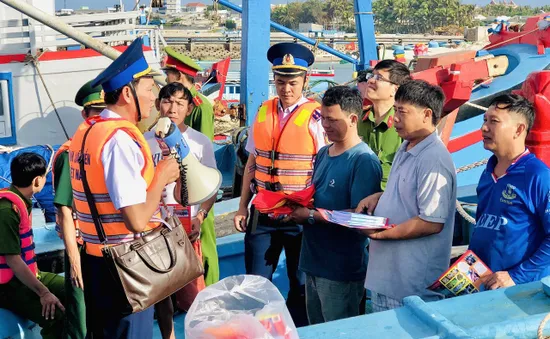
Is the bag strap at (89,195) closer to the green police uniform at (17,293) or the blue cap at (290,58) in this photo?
the green police uniform at (17,293)

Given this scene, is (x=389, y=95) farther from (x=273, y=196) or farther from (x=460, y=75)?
(x=460, y=75)

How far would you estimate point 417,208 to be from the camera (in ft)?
10.0

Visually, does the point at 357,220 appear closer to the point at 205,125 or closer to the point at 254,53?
the point at 205,125

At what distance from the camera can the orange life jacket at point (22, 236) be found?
365 cm

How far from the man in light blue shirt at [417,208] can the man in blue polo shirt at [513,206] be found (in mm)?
187

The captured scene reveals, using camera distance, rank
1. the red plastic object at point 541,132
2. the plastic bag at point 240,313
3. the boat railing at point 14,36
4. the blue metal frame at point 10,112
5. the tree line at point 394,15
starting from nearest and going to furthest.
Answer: the plastic bag at point 240,313, the red plastic object at point 541,132, the blue metal frame at point 10,112, the boat railing at point 14,36, the tree line at point 394,15

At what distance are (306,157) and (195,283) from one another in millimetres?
1087

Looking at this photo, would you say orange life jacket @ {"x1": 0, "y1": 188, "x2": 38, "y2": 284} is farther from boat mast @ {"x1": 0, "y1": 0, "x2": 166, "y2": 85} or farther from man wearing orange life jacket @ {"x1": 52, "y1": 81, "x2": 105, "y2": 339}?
boat mast @ {"x1": 0, "y1": 0, "x2": 166, "y2": 85}

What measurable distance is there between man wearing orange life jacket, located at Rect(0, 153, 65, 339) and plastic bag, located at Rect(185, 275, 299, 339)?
67.6 inches

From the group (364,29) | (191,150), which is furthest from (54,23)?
(364,29)

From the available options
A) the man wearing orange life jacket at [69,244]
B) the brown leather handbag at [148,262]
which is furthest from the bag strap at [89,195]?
the man wearing orange life jacket at [69,244]

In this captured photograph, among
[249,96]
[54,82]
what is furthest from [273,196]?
[54,82]

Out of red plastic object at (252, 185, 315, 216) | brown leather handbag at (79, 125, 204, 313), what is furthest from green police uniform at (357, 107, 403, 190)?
brown leather handbag at (79, 125, 204, 313)

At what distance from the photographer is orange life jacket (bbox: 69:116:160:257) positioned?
2.79 meters
